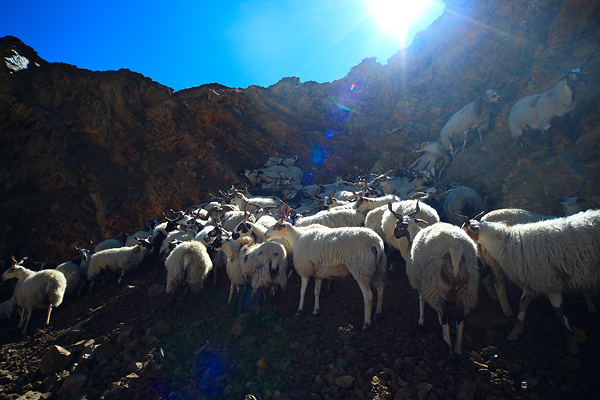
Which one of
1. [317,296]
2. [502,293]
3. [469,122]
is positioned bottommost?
[317,296]

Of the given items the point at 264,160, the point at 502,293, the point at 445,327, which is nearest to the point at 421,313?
the point at 445,327

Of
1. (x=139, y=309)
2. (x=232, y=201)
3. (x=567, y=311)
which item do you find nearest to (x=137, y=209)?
(x=232, y=201)

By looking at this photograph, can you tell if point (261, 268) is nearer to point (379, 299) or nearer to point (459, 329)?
point (379, 299)

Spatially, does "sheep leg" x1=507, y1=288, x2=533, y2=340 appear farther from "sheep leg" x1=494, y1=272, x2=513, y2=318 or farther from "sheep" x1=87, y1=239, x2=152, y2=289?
"sheep" x1=87, y1=239, x2=152, y2=289

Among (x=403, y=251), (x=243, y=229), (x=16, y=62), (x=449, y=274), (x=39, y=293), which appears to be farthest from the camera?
(x=16, y=62)

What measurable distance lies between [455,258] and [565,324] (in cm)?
186

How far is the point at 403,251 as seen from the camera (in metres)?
7.36

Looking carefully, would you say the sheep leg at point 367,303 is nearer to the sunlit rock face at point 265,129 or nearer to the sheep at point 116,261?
the sunlit rock face at point 265,129

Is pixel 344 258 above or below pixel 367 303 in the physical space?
above

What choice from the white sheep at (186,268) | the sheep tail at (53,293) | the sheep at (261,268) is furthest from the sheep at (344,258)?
the sheep tail at (53,293)

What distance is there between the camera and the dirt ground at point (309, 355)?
13.6 ft

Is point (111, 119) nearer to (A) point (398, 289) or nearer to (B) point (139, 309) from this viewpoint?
(B) point (139, 309)

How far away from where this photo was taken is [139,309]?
8.45m

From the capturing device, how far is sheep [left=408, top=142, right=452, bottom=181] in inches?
634
